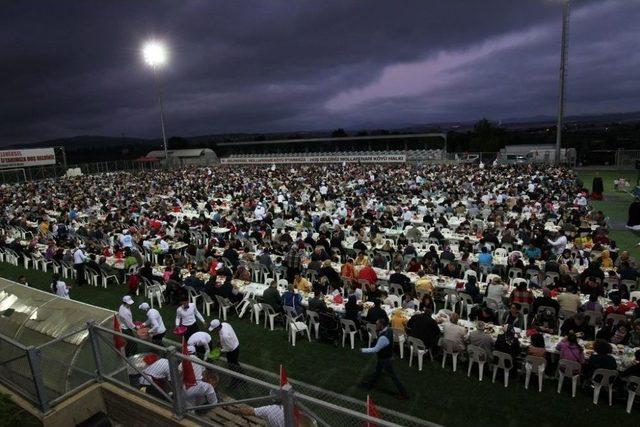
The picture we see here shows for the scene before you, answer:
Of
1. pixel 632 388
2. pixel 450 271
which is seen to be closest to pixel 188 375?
pixel 632 388

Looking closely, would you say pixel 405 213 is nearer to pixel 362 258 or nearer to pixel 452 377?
pixel 362 258

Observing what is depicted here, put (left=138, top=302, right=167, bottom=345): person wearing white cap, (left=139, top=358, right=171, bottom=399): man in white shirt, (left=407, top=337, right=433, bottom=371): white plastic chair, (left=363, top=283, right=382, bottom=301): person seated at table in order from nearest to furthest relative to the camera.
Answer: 1. (left=139, top=358, right=171, bottom=399): man in white shirt
2. (left=407, top=337, right=433, bottom=371): white plastic chair
3. (left=138, top=302, right=167, bottom=345): person wearing white cap
4. (left=363, top=283, right=382, bottom=301): person seated at table

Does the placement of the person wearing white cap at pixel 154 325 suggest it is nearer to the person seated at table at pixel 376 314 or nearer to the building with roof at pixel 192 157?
the person seated at table at pixel 376 314

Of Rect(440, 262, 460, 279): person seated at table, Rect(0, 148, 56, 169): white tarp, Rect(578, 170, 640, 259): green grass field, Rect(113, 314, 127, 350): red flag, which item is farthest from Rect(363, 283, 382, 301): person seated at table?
Rect(0, 148, 56, 169): white tarp

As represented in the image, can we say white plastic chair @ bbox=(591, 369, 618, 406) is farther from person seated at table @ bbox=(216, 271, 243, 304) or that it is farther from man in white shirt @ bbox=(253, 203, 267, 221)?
man in white shirt @ bbox=(253, 203, 267, 221)

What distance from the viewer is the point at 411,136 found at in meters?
66.6

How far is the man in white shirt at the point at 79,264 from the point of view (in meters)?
14.3

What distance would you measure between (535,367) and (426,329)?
1.99 metres

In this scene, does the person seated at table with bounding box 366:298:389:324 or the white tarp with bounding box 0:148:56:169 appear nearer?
the person seated at table with bounding box 366:298:389:324

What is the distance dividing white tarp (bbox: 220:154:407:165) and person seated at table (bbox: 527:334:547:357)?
139 ft

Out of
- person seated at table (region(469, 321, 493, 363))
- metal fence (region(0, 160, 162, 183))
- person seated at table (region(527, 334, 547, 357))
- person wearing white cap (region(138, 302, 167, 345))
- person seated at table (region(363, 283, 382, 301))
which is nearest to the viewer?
person seated at table (region(527, 334, 547, 357))

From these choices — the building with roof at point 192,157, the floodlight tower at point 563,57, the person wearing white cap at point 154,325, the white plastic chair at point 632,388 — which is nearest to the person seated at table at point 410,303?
the white plastic chair at point 632,388

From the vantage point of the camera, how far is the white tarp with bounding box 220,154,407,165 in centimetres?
4975

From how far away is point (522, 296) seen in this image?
969 cm
